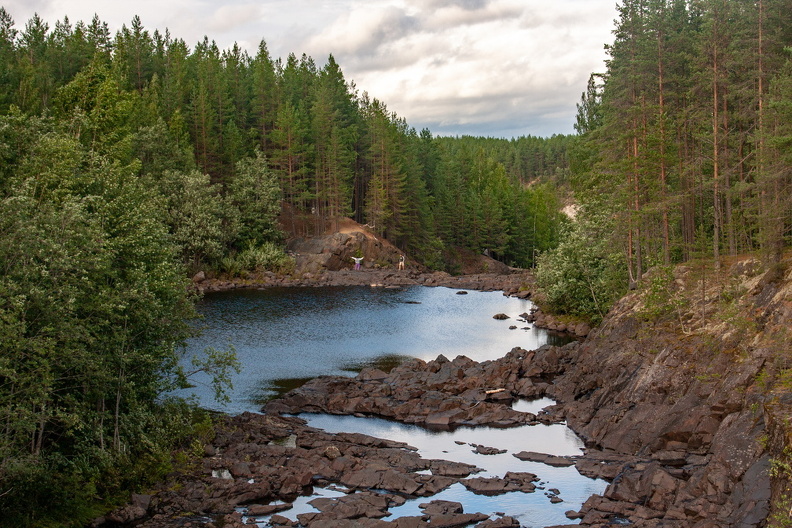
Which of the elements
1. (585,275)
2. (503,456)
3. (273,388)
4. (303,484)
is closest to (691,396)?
(503,456)

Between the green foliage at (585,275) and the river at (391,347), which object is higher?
the green foliage at (585,275)

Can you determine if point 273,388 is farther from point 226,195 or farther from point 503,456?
point 226,195

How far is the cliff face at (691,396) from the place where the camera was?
22.9m

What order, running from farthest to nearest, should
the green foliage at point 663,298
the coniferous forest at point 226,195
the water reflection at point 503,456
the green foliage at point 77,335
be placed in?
the green foliage at point 663,298 < the water reflection at point 503,456 < the coniferous forest at point 226,195 < the green foliage at point 77,335

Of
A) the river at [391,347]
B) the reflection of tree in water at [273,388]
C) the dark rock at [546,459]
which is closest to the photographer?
the river at [391,347]

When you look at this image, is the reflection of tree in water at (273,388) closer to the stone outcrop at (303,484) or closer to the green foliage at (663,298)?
the stone outcrop at (303,484)

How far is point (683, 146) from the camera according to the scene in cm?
5266

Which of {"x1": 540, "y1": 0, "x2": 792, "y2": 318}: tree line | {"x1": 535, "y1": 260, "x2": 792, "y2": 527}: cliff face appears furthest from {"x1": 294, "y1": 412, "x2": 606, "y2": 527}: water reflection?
{"x1": 540, "y1": 0, "x2": 792, "y2": 318}: tree line

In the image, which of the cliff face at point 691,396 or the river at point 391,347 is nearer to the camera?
the cliff face at point 691,396

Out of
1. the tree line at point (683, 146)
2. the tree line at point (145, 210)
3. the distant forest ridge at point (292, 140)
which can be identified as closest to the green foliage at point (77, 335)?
the tree line at point (145, 210)

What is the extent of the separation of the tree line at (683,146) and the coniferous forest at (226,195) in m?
0.25

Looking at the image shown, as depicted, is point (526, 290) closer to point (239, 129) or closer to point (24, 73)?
point (239, 129)

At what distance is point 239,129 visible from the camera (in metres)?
106

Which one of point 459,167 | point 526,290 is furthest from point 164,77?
point 526,290
